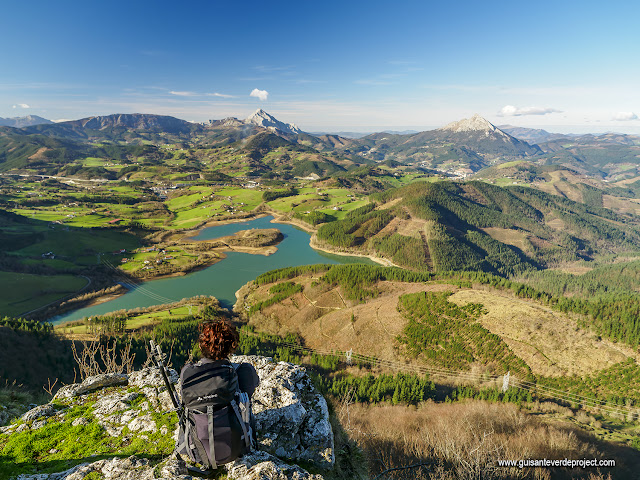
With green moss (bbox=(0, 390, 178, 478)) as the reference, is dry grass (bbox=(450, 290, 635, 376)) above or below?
below

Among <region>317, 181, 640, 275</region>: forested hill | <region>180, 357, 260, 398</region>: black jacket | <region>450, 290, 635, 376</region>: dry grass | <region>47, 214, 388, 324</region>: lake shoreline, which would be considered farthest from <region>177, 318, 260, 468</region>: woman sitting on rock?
<region>317, 181, 640, 275</region>: forested hill

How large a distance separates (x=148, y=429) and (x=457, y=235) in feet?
508

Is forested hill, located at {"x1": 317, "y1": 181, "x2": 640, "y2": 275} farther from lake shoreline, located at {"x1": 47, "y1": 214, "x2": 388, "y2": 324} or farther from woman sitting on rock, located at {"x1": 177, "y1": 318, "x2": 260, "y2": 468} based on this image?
woman sitting on rock, located at {"x1": 177, "y1": 318, "x2": 260, "y2": 468}

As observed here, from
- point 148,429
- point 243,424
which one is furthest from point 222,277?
point 243,424

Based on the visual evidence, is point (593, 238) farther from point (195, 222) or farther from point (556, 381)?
point (195, 222)

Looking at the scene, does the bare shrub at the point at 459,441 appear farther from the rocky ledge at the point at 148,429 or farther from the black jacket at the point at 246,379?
the black jacket at the point at 246,379

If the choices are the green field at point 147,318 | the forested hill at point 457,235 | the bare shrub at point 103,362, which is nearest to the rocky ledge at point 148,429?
the bare shrub at point 103,362

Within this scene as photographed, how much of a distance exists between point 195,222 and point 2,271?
7356cm

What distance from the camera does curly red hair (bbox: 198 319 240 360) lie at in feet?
17.5

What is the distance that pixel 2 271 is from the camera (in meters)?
79.7

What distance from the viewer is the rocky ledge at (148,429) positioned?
17.8 ft

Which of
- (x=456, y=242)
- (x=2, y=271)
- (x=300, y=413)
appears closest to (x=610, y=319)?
(x=300, y=413)

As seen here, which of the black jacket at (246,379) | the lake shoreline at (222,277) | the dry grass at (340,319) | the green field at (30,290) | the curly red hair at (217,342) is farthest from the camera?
the lake shoreline at (222,277)

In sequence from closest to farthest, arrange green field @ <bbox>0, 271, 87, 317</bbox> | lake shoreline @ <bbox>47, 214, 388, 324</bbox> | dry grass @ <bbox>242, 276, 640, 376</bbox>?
dry grass @ <bbox>242, 276, 640, 376</bbox> < green field @ <bbox>0, 271, 87, 317</bbox> < lake shoreline @ <bbox>47, 214, 388, 324</bbox>
